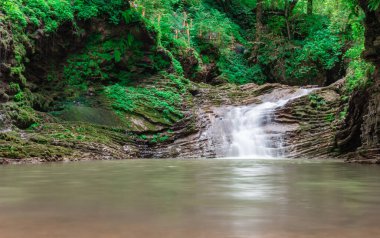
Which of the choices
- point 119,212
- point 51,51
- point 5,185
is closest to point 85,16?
point 51,51

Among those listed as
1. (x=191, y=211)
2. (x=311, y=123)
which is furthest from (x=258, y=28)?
(x=191, y=211)

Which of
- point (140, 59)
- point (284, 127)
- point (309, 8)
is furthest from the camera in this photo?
point (309, 8)

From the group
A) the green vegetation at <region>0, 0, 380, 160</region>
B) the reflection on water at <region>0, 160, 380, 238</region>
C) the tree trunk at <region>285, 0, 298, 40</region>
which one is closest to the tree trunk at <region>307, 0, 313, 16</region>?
the green vegetation at <region>0, 0, 380, 160</region>

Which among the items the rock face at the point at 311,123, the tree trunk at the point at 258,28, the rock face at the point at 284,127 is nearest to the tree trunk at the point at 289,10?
the tree trunk at the point at 258,28

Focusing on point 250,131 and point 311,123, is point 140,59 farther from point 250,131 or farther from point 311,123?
point 311,123

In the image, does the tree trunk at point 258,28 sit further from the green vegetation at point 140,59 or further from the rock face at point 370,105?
the rock face at point 370,105

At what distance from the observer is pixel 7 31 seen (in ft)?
43.3

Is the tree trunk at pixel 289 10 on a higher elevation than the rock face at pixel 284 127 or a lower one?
higher

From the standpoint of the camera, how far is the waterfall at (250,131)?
14297 mm

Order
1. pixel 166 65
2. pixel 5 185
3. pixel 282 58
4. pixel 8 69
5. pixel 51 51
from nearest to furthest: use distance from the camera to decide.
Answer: pixel 5 185 → pixel 8 69 → pixel 51 51 → pixel 166 65 → pixel 282 58

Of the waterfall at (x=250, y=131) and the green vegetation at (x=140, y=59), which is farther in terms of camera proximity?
the waterfall at (x=250, y=131)

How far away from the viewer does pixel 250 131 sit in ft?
51.0

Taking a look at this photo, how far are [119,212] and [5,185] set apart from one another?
96.8 inches

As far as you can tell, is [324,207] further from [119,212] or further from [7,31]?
[7,31]
